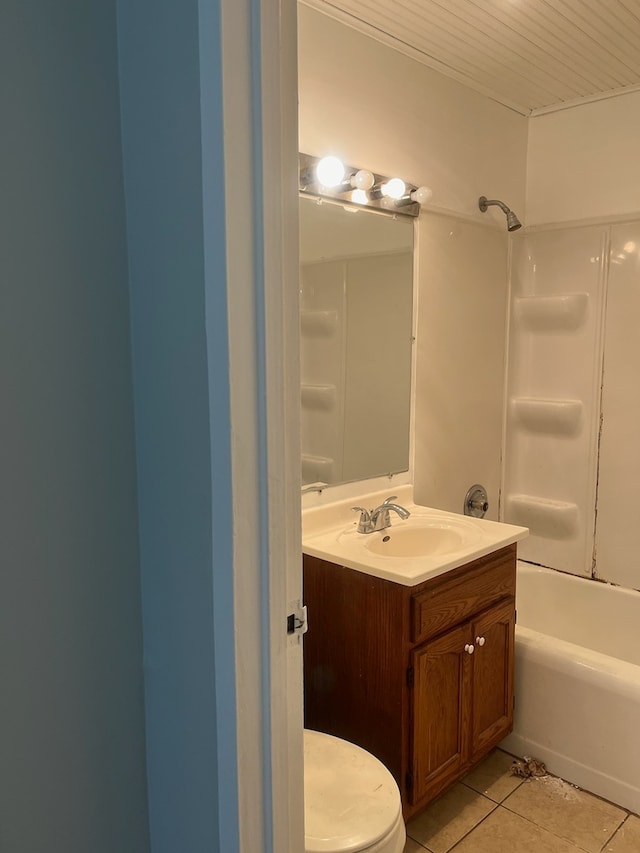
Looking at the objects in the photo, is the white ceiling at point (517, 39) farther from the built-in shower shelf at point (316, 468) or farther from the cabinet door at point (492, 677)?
the cabinet door at point (492, 677)

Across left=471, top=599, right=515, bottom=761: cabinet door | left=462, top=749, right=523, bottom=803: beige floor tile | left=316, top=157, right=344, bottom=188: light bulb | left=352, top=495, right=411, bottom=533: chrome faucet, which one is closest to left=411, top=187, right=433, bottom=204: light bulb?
left=316, top=157, right=344, bottom=188: light bulb

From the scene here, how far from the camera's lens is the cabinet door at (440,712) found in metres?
1.78

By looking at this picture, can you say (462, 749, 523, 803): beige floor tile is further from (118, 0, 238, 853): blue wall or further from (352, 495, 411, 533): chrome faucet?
(118, 0, 238, 853): blue wall

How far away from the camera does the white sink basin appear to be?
6.79 ft

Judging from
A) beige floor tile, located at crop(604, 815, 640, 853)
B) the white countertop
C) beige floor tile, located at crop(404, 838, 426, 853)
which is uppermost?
the white countertop

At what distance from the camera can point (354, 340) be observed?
2.19 m

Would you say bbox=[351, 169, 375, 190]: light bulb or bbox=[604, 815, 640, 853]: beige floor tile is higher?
bbox=[351, 169, 375, 190]: light bulb

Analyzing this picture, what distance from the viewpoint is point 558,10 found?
1.98 meters

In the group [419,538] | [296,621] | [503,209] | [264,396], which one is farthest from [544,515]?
[264,396]

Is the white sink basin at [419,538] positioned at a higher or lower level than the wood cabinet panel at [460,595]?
higher

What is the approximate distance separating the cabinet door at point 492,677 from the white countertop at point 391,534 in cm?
23

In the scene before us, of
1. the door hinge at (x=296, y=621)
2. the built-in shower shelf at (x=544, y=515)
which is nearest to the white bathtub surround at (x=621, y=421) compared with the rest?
the built-in shower shelf at (x=544, y=515)

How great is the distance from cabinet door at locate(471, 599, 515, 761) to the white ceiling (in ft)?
5.99

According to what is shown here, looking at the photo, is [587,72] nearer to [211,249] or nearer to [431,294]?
[431,294]
